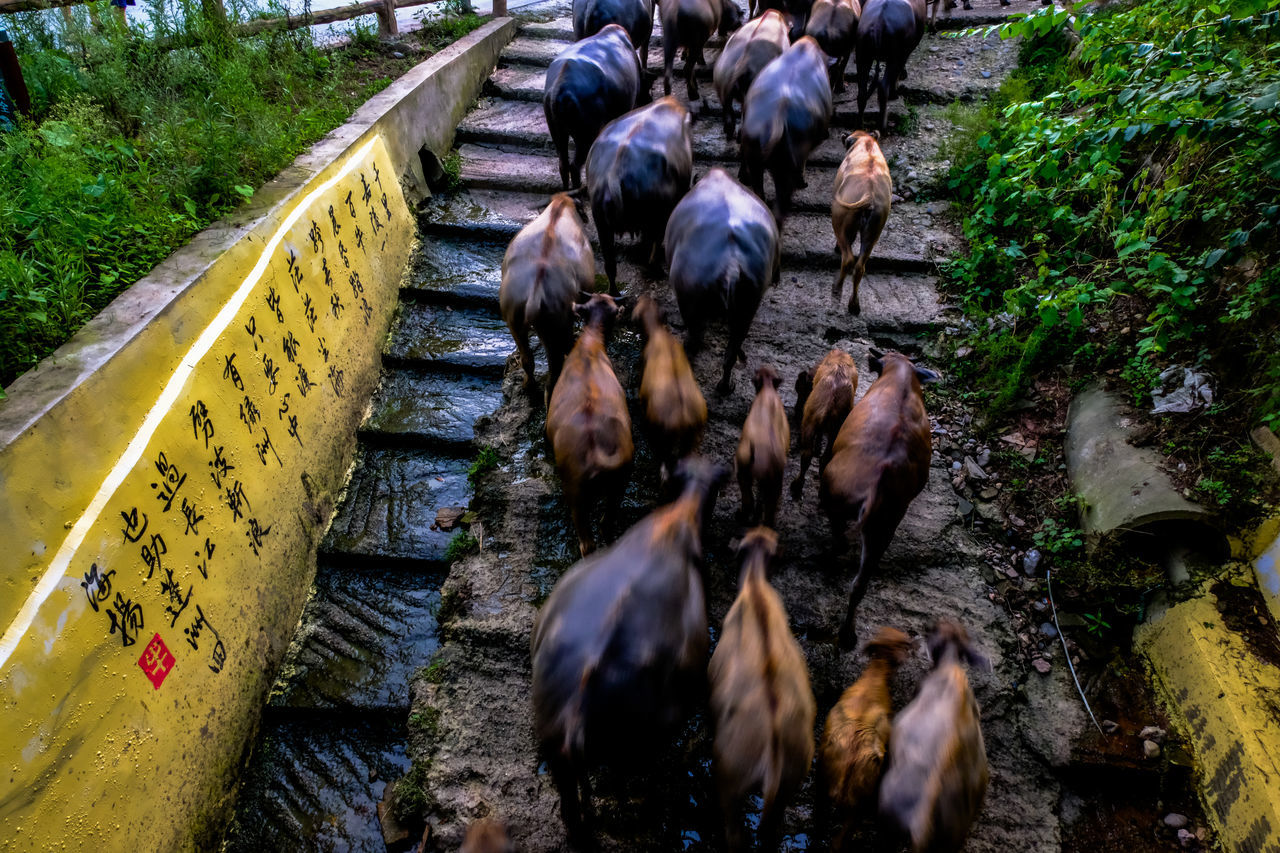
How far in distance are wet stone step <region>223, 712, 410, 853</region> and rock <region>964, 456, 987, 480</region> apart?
3.37 meters

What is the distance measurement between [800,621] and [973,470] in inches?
61.0

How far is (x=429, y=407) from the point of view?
15.6ft

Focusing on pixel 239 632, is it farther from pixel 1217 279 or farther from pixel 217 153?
pixel 1217 279

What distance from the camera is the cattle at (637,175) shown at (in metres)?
4.94

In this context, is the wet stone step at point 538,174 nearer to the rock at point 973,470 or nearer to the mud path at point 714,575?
the mud path at point 714,575

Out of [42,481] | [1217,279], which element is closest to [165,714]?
[42,481]

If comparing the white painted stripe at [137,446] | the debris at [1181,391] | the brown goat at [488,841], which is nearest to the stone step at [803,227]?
the white painted stripe at [137,446]

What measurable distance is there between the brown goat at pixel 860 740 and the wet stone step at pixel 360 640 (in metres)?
2.00

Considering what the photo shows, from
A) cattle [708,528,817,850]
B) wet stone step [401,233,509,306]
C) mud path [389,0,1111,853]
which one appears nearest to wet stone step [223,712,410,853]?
mud path [389,0,1111,853]

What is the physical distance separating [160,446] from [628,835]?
97.1 inches

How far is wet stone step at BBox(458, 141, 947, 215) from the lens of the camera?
244 inches

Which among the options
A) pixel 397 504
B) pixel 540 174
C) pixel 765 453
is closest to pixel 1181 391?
pixel 765 453

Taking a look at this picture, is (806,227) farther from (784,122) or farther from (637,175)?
(637,175)

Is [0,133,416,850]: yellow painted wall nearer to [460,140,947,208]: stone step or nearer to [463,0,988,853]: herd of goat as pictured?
[463,0,988,853]: herd of goat
